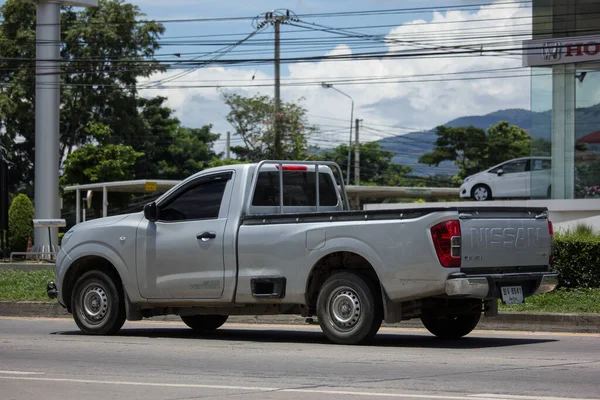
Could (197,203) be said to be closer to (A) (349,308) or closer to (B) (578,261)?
(A) (349,308)

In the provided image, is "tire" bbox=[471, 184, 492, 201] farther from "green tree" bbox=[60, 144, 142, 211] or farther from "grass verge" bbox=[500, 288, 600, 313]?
"green tree" bbox=[60, 144, 142, 211]

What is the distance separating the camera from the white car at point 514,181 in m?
30.5

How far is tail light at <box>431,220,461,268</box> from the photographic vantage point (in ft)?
33.9

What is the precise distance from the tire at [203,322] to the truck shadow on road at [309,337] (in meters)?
0.11

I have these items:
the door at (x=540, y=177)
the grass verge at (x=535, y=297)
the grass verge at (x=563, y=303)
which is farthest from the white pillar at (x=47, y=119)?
the grass verge at (x=563, y=303)

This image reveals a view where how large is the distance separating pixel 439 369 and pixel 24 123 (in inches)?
2139

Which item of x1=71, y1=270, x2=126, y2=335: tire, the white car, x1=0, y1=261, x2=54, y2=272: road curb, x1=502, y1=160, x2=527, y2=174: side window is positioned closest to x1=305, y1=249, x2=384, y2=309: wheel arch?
x1=71, y1=270, x2=126, y2=335: tire

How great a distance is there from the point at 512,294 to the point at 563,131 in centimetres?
1997

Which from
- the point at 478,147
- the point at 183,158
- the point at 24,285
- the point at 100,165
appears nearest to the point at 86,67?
the point at 100,165

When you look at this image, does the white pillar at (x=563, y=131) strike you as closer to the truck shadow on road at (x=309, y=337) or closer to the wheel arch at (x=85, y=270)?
the truck shadow on road at (x=309, y=337)

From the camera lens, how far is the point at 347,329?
1105cm

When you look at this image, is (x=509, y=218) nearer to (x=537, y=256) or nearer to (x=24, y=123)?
(x=537, y=256)

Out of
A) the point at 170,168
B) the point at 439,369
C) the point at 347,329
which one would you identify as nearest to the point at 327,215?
the point at 347,329

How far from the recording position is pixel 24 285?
19219 millimetres
